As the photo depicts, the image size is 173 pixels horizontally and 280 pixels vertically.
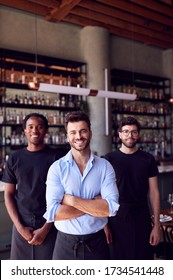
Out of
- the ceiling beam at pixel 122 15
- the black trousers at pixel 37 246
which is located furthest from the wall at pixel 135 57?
the black trousers at pixel 37 246

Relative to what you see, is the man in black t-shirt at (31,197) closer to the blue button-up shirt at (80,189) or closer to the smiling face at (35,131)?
the smiling face at (35,131)

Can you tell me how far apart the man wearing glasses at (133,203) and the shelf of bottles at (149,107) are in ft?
14.8

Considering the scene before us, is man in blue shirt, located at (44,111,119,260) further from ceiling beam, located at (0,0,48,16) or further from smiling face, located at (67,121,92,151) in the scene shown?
ceiling beam, located at (0,0,48,16)

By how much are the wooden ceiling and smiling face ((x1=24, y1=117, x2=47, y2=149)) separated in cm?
343

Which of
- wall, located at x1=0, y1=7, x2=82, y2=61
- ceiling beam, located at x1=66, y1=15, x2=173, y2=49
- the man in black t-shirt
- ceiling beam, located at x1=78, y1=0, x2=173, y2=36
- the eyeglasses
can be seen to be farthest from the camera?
ceiling beam, located at x1=66, y1=15, x2=173, y2=49

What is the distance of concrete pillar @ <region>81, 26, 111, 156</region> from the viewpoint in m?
6.09

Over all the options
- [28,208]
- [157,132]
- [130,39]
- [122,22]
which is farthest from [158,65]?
[28,208]

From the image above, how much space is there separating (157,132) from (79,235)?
657 centimetres

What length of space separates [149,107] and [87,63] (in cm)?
221

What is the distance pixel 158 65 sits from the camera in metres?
8.05

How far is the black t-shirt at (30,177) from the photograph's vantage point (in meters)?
1.98

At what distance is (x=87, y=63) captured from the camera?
626 cm

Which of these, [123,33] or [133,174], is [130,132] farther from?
[123,33]

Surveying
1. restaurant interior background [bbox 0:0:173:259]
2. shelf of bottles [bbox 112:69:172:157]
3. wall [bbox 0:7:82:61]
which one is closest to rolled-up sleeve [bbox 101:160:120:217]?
restaurant interior background [bbox 0:0:173:259]
